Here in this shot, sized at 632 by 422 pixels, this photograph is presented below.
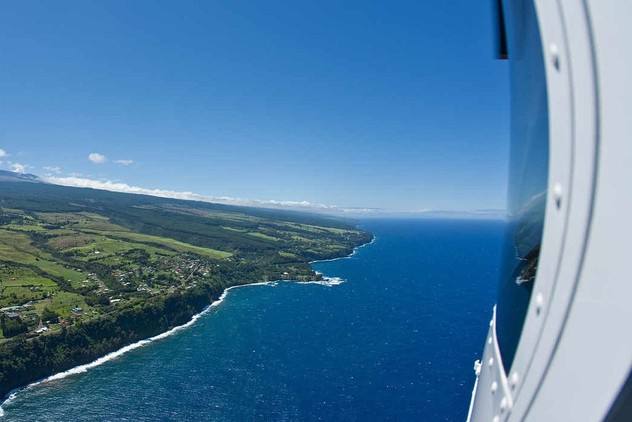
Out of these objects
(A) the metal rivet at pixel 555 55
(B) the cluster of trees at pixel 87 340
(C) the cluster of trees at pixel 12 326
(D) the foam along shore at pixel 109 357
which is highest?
(A) the metal rivet at pixel 555 55

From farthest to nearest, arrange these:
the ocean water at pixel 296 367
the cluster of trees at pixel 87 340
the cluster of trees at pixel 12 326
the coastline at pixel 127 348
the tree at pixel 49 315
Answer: the tree at pixel 49 315 → the cluster of trees at pixel 12 326 → the cluster of trees at pixel 87 340 → the coastline at pixel 127 348 → the ocean water at pixel 296 367

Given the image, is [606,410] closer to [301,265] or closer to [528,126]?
[528,126]

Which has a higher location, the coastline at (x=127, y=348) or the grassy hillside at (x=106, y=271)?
the grassy hillside at (x=106, y=271)

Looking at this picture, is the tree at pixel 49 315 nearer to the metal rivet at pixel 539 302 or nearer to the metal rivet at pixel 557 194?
the metal rivet at pixel 539 302

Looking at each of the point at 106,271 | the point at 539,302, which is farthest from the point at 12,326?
the point at 539,302

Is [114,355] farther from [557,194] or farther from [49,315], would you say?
[557,194]

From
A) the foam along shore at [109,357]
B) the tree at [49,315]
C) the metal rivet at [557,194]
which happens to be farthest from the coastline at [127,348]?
the metal rivet at [557,194]

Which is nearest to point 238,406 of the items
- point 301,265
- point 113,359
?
point 113,359
